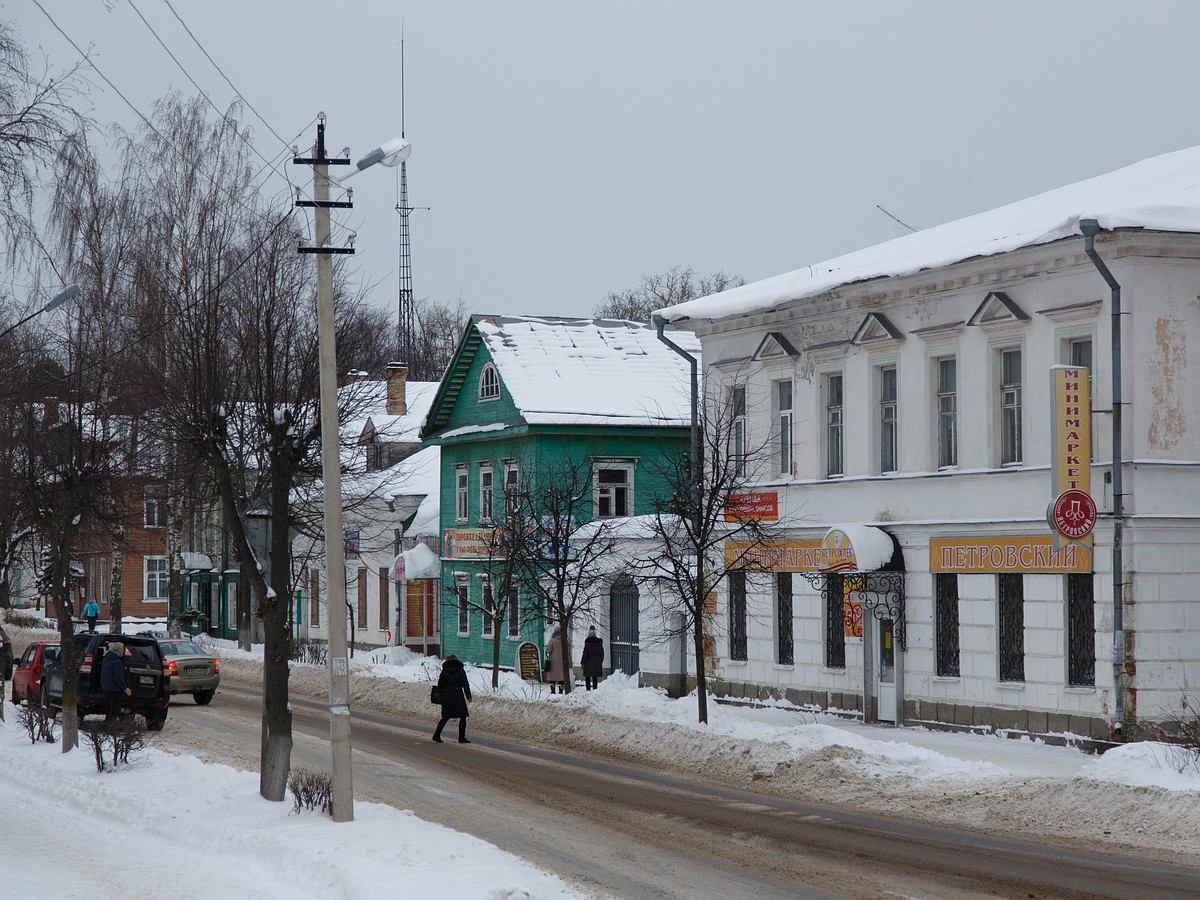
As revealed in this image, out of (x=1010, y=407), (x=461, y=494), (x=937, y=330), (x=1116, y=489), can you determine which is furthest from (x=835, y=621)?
(x=461, y=494)

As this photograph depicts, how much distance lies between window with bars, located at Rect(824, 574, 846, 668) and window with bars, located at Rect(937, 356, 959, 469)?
3188 millimetres

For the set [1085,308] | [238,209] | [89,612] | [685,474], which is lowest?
[89,612]

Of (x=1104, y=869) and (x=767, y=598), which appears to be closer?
(x=1104, y=869)

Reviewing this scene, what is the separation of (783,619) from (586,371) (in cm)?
1421

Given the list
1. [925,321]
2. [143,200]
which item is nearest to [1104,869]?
[925,321]

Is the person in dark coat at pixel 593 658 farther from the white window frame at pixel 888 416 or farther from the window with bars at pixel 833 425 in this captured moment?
the white window frame at pixel 888 416

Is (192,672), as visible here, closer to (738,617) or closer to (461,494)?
(738,617)

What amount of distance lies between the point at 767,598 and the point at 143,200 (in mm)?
22581

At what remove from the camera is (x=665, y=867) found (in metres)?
12.7

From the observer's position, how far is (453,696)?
79.4ft

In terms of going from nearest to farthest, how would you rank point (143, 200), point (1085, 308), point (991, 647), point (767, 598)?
point (1085, 308)
point (991, 647)
point (767, 598)
point (143, 200)

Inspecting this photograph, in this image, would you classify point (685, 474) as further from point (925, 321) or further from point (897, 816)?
point (897, 816)

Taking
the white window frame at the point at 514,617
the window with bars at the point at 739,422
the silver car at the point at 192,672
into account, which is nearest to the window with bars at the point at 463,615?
the white window frame at the point at 514,617

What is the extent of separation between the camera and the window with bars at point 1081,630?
21.8 m
